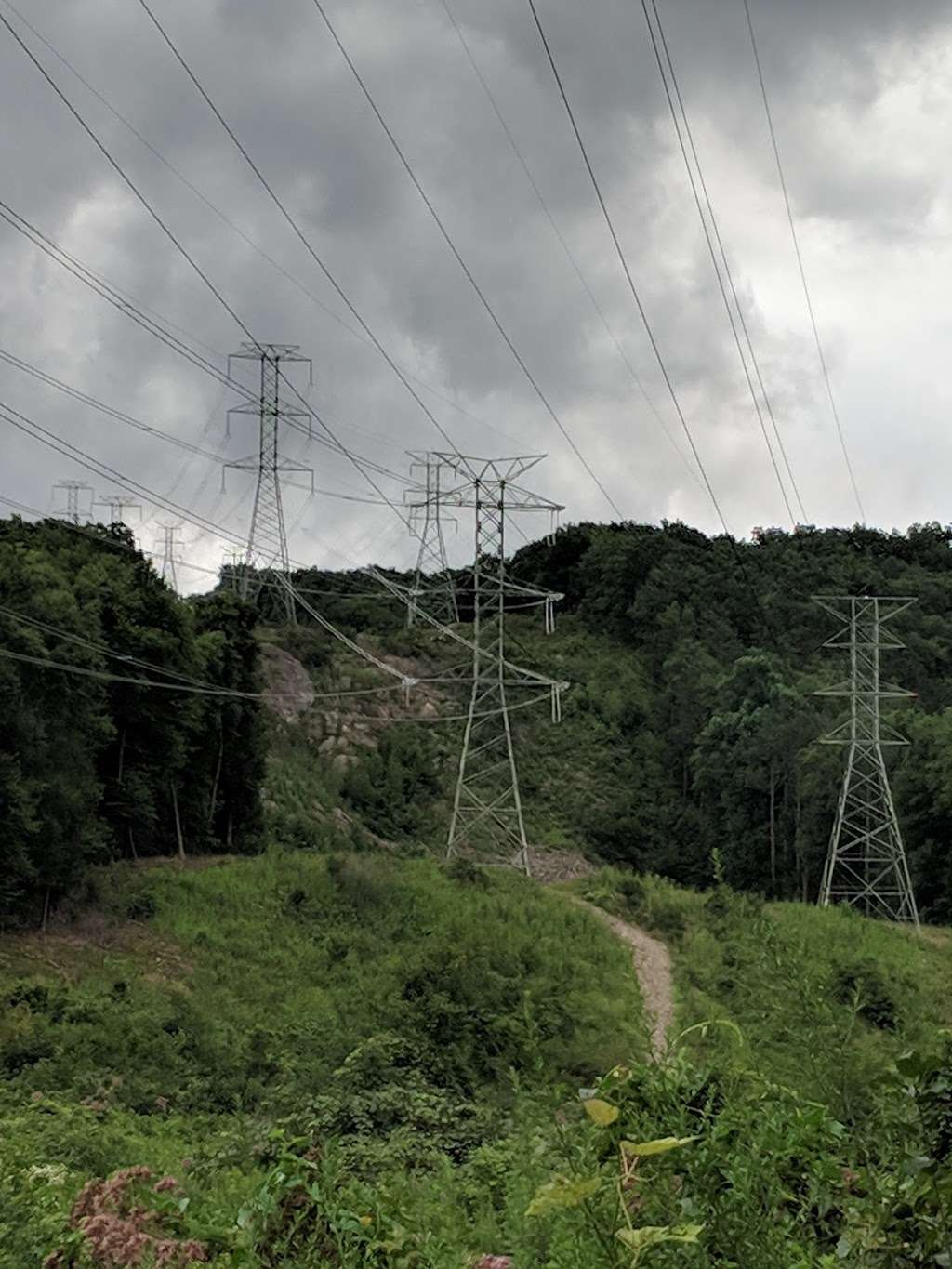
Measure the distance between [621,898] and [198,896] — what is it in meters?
9.20

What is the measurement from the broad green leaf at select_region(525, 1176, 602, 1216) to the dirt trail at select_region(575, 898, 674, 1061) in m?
15.5

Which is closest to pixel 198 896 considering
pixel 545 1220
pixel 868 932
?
pixel 868 932

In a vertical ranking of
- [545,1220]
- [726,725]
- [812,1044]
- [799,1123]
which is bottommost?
[545,1220]

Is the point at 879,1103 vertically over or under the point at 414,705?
under

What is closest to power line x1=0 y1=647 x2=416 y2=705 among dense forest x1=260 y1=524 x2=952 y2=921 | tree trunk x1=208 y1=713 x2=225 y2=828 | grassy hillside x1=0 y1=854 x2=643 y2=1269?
tree trunk x1=208 y1=713 x2=225 y2=828

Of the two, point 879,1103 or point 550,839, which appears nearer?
point 879,1103

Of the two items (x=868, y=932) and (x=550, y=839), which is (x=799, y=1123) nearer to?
(x=868, y=932)

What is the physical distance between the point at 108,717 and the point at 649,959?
1134cm

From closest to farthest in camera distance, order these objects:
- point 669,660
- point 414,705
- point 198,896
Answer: point 198,896 < point 414,705 < point 669,660

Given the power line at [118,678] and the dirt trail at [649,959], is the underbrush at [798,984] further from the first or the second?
the power line at [118,678]

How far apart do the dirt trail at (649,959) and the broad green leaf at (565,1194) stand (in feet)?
50.8

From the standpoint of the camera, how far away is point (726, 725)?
42594mm

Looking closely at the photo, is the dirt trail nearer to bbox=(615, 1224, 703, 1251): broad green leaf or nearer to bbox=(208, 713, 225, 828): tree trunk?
bbox=(208, 713, 225, 828): tree trunk

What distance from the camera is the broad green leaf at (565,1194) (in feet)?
7.99
